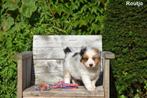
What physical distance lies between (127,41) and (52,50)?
2.81 ft

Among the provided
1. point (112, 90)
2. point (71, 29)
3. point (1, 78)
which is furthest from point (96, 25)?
point (1, 78)

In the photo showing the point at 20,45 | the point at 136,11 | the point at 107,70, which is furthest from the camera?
the point at 20,45

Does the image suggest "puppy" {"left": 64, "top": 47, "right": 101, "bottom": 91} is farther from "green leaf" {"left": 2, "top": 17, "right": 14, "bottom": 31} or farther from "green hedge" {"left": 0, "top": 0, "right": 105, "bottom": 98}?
"green leaf" {"left": 2, "top": 17, "right": 14, "bottom": 31}

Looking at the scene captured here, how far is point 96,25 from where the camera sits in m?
5.73

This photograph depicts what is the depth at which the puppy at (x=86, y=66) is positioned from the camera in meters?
4.70

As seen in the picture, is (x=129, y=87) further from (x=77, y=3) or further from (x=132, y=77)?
(x=77, y=3)

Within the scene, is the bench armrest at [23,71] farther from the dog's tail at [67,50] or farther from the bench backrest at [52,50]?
the dog's tail at [67,50]

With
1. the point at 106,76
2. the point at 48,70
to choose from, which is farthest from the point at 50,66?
the point at 106,76

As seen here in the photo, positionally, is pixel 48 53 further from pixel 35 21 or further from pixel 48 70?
pixel 35 21

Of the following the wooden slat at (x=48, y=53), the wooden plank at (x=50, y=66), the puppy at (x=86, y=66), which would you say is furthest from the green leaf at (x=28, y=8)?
the puppy at (x=86, y=66)

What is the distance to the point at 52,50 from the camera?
538cm

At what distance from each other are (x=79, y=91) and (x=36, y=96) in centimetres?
42

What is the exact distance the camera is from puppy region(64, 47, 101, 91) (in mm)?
4699

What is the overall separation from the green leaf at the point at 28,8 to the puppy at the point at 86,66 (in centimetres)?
92
